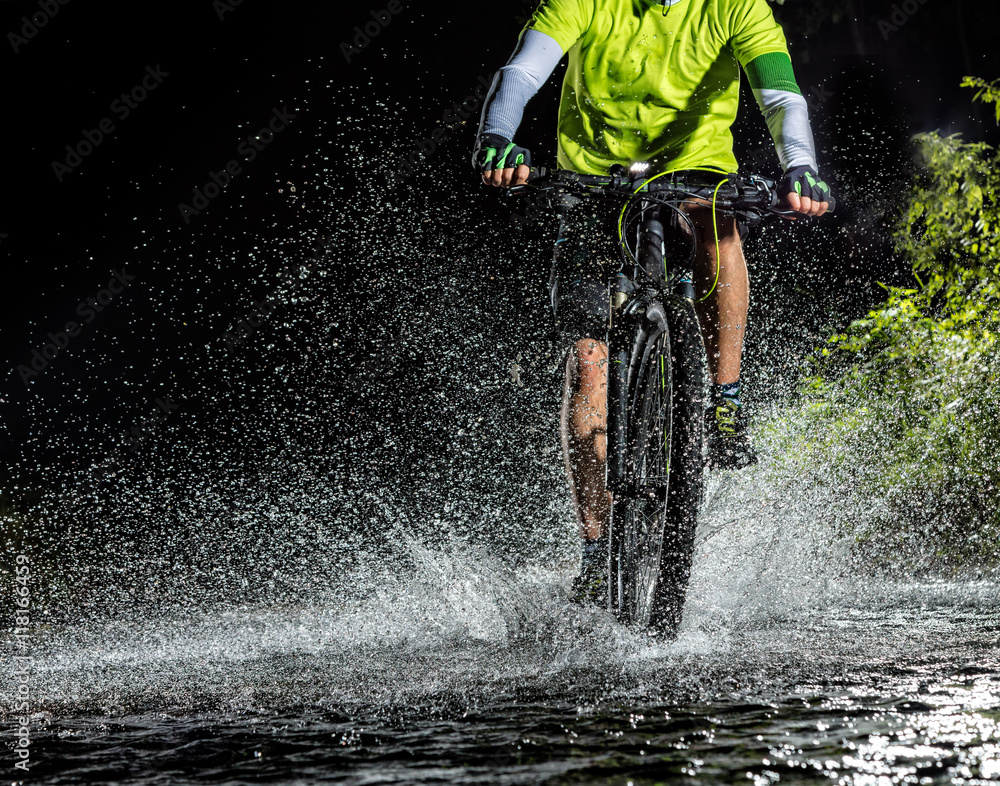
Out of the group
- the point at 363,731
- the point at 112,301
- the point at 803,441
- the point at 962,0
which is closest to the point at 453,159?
the point at 112,301

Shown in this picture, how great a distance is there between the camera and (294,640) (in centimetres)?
269

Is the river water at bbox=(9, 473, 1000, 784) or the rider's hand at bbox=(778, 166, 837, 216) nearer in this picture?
the river water at bbox=(9, 473, 1000, 784)

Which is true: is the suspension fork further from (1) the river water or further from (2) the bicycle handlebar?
(1) the river water

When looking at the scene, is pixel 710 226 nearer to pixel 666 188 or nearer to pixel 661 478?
pixel 666 188

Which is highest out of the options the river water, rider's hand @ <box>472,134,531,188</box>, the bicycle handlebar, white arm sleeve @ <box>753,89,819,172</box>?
white arm sleeve @ <box>753,89,819,172</box>

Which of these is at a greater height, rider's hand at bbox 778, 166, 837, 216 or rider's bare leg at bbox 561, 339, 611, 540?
rider's hand at bbox 778, 166, 837, 216

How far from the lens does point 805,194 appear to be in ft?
8.20

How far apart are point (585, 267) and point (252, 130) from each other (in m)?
4.85

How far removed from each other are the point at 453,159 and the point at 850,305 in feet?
10.1

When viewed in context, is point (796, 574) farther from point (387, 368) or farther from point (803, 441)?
point (387, 368)

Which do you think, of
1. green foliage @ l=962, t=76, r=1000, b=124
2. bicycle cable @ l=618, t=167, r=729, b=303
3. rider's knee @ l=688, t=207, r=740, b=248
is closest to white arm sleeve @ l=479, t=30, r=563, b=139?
bicycle cable @ l=618, t=167, r=729, b=303

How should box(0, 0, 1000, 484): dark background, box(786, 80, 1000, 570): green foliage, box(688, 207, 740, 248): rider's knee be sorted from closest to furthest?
box(688, 207, 740, 248): rider's knee, box(786, 80, 1000, 570): green foliage, box(0, 0, 1000, 484): dark background

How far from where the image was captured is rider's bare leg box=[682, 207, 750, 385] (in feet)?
9.52

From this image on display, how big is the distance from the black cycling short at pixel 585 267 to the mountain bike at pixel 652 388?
7 centimetres
